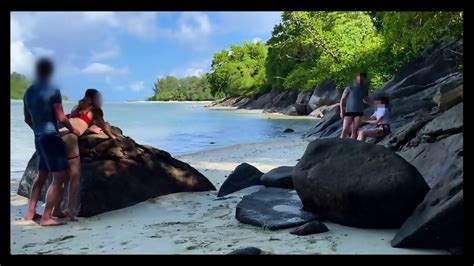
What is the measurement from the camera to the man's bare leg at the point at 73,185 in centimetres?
554

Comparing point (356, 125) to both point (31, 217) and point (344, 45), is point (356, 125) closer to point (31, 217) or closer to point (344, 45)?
point (31, 217)

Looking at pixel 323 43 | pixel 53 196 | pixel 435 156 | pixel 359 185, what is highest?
pixel 323 43

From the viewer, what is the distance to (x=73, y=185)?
5594mm

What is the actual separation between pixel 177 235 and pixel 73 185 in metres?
1.54

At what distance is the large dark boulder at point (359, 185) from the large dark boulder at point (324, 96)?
93.9 ft

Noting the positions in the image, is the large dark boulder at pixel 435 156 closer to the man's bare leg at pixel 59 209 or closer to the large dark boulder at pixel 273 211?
the large dark boulder at pixel 273 211

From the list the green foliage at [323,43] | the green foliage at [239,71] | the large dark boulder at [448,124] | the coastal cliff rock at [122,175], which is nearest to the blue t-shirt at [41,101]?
the coastal cliff rock at [122,175]

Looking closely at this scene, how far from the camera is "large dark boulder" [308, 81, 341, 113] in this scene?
3416 centimetres

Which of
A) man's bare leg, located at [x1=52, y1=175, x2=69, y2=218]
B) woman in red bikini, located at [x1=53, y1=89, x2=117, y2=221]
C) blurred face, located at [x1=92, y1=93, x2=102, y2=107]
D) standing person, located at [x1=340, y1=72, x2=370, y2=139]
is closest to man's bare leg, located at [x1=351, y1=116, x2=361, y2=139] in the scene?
standing person, located at [x1=340, y1=72, x2=370, y2=139]

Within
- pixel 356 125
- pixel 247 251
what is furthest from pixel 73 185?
pixel 356 125

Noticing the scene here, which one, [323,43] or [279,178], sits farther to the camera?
[323,43]

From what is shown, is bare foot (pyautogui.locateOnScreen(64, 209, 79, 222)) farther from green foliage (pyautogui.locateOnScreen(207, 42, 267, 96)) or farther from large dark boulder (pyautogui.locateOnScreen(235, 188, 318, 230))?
green foliage (pyautogui.locateOnScreen(207, 42, 267, 96))

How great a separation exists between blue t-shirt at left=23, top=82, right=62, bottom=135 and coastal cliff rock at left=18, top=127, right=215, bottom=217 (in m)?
1.07
